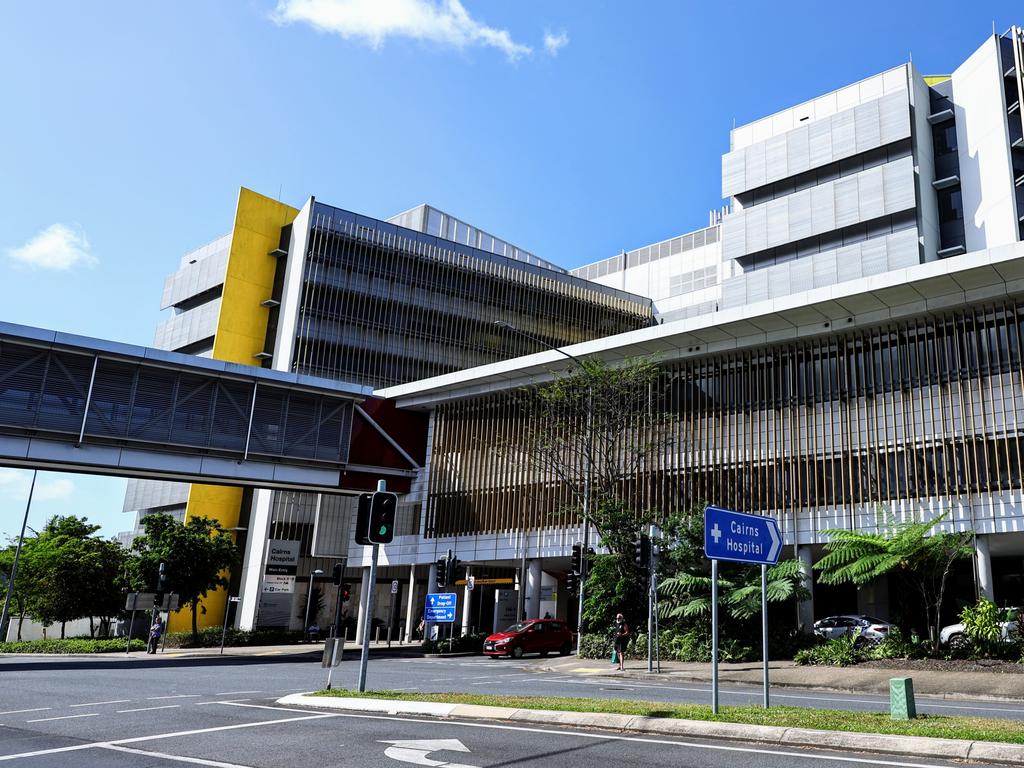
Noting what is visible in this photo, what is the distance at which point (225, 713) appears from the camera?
44.9ft

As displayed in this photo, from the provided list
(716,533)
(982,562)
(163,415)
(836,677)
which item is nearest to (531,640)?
(836,677)

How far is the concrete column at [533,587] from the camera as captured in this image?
41312mm

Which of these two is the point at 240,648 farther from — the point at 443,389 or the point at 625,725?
the point at 625,725

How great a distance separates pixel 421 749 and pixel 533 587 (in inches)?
1294

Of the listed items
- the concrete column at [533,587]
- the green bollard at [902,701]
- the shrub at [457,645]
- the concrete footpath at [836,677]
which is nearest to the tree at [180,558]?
the shrub at [457,645]

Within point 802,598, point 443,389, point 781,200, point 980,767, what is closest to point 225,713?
point 980,767

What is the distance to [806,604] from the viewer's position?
103ft

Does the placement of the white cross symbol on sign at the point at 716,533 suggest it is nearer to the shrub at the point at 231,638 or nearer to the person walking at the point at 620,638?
the person walking at the point at 620,638

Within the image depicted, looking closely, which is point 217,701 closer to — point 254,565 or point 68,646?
point 68,646

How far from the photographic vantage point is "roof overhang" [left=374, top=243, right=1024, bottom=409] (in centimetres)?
2888

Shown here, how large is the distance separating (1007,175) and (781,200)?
46.9 ft

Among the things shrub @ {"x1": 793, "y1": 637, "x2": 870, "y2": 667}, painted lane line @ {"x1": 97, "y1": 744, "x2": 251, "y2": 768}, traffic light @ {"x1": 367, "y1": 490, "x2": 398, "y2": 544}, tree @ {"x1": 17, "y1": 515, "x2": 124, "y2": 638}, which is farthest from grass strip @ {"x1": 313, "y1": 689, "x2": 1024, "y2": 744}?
tree @ {"x1": 17, "y1": 515, "x2": 124, "y2": 638}

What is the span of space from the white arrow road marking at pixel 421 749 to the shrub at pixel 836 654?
62.0 ft

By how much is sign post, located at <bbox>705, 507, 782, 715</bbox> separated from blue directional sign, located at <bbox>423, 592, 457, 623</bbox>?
23.2 m
